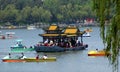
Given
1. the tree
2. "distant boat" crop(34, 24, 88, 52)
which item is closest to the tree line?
"distant boat" crop(34, 24, 88, 52)

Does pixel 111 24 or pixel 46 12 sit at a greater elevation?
pixel 111 24

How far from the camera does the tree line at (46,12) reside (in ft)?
541

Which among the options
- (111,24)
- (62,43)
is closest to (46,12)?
(62,43)

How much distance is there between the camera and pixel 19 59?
5597cm

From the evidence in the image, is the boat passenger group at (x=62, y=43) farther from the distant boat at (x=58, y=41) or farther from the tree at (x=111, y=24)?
the tree at (x=111, y=24)

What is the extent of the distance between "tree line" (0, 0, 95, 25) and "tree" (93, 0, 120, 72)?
14405 cm

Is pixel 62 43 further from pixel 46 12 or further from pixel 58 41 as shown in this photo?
pixel 46 12

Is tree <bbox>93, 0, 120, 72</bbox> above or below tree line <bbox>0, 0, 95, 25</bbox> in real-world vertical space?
above

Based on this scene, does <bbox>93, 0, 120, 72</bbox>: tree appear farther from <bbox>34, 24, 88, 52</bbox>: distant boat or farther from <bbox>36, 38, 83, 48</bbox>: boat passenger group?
<bbox>36, 38, 83, 48</bbox>: boat passenger group

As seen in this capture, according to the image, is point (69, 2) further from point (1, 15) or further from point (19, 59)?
point (19, 59)

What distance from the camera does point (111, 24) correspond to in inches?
618

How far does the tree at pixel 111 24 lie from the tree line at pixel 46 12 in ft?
473

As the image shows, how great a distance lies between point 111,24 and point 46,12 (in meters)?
149

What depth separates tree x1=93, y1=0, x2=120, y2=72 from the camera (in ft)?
51.2
